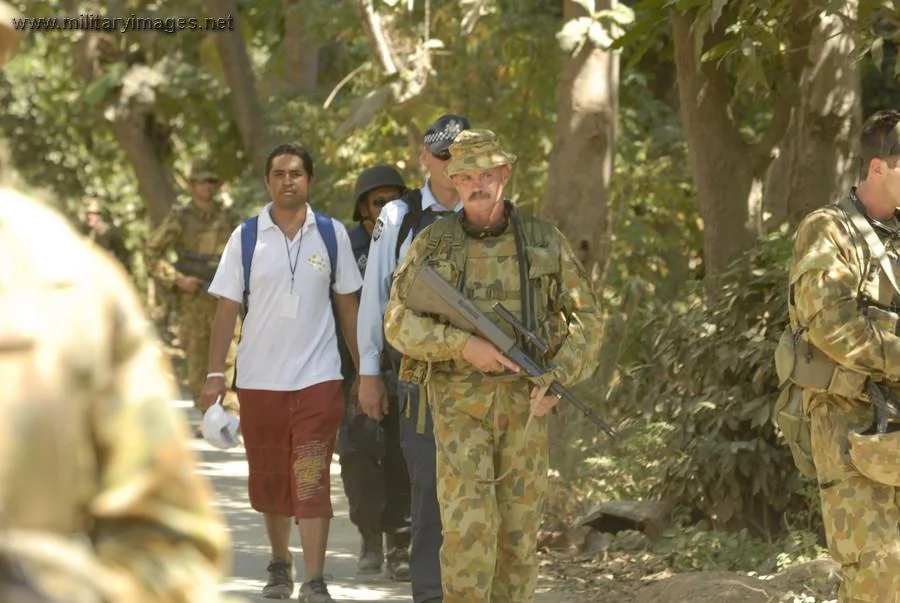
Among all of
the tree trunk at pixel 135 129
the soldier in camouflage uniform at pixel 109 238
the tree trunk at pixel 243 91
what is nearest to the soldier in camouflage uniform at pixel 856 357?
the tree trunk at pixel 243 91

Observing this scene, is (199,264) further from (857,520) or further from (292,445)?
(857,520)

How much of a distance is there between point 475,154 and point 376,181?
2391mm

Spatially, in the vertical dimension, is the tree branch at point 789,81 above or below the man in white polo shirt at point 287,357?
above

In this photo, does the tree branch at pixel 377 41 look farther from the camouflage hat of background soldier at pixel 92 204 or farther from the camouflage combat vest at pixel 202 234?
the camouflage hat of background soldier at pixel 92 204

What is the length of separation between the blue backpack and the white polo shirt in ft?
0.07

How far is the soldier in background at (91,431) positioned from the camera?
78.3 inches

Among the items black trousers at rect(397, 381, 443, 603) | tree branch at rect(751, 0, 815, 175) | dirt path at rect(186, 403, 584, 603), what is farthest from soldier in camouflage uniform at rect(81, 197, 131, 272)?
black trousers at rect(397, 381, 443, 603)

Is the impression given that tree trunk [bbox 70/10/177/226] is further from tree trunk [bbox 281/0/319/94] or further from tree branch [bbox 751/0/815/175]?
tree branch [bbox 751/0/815/175]

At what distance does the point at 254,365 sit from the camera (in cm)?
835

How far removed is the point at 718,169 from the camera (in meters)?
10.9

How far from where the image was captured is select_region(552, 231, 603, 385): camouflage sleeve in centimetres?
685

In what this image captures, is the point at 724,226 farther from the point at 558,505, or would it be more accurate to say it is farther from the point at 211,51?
the point at 211,51

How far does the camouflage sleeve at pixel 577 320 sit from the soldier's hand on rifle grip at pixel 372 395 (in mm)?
1189

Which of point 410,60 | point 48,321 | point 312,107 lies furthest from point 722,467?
point 312,107
